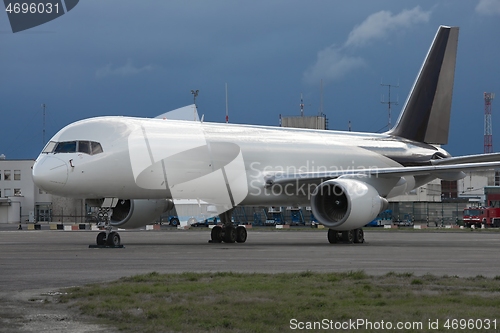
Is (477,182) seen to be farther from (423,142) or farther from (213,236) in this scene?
(213,236)

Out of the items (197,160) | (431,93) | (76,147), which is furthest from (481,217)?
(76,147)

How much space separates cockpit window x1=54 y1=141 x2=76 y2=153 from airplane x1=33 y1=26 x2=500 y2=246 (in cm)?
3

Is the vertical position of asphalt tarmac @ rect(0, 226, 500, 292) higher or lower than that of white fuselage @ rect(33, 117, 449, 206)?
lower

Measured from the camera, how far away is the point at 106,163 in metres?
25.8

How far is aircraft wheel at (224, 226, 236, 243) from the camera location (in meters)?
30.2

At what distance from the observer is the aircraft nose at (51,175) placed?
2489cm

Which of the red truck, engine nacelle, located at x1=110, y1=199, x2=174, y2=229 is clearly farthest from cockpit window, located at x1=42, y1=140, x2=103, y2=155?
the red truck

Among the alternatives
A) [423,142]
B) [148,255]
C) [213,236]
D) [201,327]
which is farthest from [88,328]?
[423,142]

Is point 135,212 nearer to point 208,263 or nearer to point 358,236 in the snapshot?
point 358,236

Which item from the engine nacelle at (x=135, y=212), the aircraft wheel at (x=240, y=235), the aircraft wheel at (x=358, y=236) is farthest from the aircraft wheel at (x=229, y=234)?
the aircraft wheel at (x=358, y=236)

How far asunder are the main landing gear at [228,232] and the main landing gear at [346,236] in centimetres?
327

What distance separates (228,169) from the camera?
95.8 ft

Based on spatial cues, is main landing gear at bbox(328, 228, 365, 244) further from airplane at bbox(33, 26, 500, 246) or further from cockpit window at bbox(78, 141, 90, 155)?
cockpit window at bbox(78, 141, 90, 155)

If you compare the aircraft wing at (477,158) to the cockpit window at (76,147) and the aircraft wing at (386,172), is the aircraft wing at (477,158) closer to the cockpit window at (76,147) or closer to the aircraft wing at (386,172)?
the aircraft wing at (386,172)
